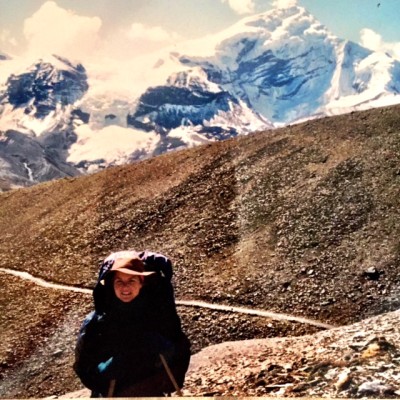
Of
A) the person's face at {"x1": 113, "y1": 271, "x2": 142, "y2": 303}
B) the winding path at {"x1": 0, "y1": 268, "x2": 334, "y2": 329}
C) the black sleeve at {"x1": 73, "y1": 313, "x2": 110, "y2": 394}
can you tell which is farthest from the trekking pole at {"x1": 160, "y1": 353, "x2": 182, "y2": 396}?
the winding path at {"x1": 0, "y1": 268, "x2": 334, "y2": 329}

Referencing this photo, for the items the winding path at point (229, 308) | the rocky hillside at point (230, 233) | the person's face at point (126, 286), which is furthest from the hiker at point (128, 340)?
the winding path at point (229, 308)

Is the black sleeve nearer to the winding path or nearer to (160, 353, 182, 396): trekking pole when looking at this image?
(160, 353, 182, 396): trekking pole

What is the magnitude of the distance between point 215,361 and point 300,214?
22.1 meters

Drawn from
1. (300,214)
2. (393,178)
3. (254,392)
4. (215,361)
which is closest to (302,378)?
(254,392)

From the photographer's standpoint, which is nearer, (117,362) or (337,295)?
(117,362)

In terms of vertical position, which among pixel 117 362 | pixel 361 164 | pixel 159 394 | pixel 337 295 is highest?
pixel 361 164

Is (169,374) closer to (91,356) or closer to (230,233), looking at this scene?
(91,356)

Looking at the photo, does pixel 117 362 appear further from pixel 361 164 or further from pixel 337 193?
pixel 361 164

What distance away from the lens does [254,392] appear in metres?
16.2

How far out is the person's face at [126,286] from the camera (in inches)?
413

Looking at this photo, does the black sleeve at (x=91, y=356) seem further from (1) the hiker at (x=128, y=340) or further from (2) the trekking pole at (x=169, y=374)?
(2) the trekking pole at (x=169, y=374)

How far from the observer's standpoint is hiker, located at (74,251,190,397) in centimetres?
1043

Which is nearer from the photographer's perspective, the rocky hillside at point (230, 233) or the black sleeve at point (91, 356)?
the black sleeve at point (91, 356)

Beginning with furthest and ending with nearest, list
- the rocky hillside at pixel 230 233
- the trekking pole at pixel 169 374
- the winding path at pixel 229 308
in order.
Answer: the rocky hillside at pixel 230 233 < the winding path at pixel 229 308 < the trekking pole at pixel 169 374
